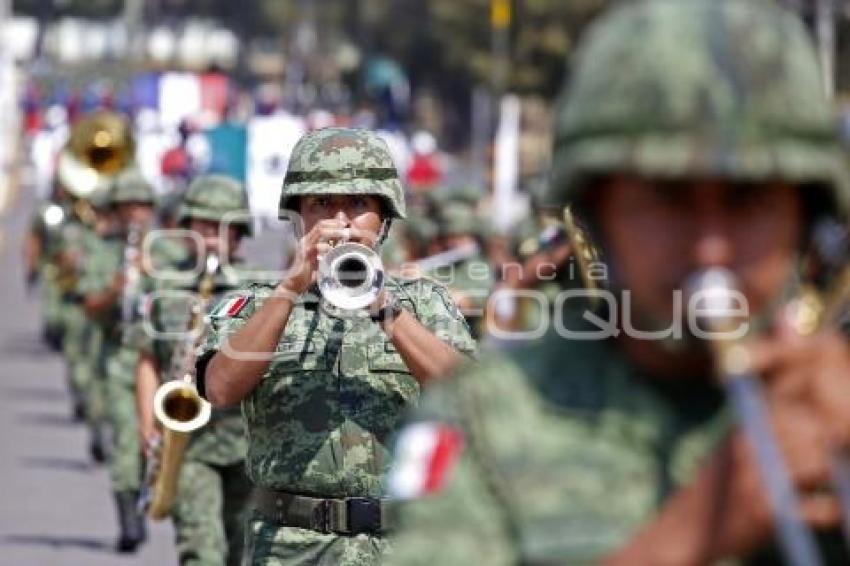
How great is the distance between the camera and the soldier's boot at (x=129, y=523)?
1535 centimetres

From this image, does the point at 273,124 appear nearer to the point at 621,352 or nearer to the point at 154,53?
the point at 621,352

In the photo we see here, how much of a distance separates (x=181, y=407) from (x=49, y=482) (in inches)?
334

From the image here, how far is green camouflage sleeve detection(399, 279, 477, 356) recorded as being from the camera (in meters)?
7.65

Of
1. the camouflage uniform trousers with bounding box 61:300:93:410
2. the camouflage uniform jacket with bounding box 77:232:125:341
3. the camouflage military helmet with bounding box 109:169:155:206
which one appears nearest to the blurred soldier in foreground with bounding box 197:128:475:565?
the camouflage uniform jacket with bounding box 77:232:125:341

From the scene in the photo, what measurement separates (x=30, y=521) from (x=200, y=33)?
8671 cm

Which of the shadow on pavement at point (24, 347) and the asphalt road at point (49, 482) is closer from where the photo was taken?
the asphalt road at point (49, 482)

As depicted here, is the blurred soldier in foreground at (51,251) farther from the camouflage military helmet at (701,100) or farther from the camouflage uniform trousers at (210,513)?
the camouflage military helmet at (701,100)

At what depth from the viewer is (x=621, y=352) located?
353 centimetres

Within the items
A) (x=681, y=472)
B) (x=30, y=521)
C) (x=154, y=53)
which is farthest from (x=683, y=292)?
(x=154, y=53)

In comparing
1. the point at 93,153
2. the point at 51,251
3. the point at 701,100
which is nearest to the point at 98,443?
the point at 93,153

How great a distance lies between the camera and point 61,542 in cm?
1554

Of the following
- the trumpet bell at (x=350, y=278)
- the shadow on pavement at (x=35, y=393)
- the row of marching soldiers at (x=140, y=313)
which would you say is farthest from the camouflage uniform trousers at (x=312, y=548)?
the shadow on pavement at (x=35, y=393)

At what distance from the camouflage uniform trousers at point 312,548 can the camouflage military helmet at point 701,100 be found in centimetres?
440

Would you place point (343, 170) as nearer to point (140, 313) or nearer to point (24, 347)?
point (140, 313)
